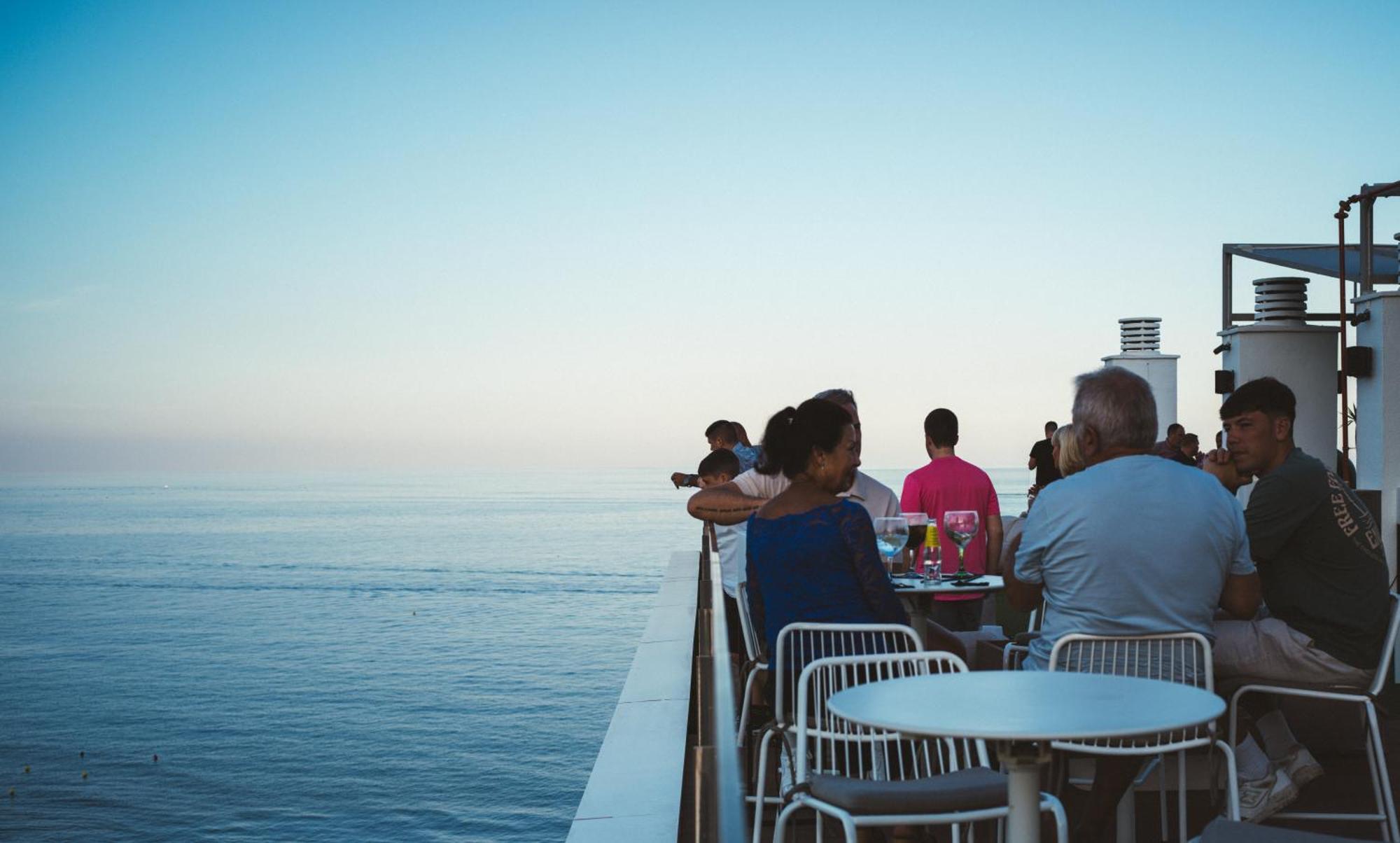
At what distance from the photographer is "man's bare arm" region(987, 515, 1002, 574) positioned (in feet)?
18.9

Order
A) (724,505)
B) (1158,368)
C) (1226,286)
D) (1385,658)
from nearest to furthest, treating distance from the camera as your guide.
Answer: (1385,658), (724,505), (1226,286), (1158,368)

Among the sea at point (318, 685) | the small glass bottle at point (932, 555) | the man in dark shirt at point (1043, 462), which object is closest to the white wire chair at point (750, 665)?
the small glass bottle at point (932, 555)

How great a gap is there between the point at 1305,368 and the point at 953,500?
5.33m

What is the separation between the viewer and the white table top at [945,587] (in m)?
4.10

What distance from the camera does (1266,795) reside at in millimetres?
3559

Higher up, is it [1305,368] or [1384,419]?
[1305,368]

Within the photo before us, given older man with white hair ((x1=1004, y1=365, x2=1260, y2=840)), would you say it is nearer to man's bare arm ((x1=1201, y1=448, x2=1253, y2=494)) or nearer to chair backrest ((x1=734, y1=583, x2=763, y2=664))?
chair backrest ((x1=734, y1=583, x2=763, y2=664))

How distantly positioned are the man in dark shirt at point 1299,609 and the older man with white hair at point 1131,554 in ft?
1.16

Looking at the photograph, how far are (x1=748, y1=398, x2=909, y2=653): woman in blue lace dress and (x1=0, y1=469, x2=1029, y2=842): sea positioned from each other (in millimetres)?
13389

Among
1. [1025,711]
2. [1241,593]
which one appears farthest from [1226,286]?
[1025,711]

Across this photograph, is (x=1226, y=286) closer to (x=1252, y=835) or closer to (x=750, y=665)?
(x=750, y=665)

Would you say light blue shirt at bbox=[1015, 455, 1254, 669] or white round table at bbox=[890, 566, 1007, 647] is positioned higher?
light blue shirt at bbox=[1015, 455, 1254, 669]

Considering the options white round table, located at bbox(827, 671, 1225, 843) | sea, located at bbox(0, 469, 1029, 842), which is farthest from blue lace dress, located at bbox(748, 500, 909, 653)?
sea, located at bbox(0, 469, 1029, 842)

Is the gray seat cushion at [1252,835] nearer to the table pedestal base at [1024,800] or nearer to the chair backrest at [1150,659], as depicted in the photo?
the table pedestal base at [1024,800]
